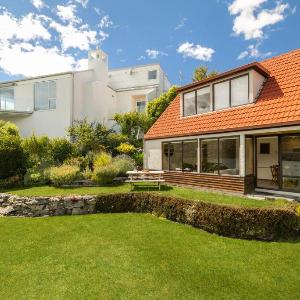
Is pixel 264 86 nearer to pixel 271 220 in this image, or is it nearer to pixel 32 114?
pixel 271 220

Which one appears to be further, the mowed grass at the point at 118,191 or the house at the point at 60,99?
the house at the point at 60,99

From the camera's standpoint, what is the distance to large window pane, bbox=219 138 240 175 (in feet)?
45.5

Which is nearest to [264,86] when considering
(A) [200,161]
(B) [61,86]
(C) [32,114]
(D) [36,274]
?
(A) [200,161]

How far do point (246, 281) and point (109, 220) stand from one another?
21.0 feet

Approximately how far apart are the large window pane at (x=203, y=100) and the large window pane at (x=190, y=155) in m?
2.14

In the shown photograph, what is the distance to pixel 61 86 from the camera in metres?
25.5

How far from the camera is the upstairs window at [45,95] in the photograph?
85.0 feet

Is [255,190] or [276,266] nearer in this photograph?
[276,266]

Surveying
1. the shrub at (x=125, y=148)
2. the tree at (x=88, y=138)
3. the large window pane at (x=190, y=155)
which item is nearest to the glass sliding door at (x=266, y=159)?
the large window pane at (x=190, y=155)

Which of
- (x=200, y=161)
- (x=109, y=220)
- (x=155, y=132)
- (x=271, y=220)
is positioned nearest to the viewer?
(x=271, y=220)

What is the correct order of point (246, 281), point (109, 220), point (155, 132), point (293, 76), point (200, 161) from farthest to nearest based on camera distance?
point (155, 132) < point (200, 161) < point (293, 76) < point (109, 220) < point (246, 281)

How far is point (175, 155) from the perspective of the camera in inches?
670

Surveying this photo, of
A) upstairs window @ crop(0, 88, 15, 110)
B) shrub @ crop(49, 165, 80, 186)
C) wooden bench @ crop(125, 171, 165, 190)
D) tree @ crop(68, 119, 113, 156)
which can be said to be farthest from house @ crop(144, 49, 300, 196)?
upstairs window @ crop(0, 88, 15, 110)

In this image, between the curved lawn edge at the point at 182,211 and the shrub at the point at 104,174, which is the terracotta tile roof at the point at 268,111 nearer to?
the shrub at the point at 104,174
